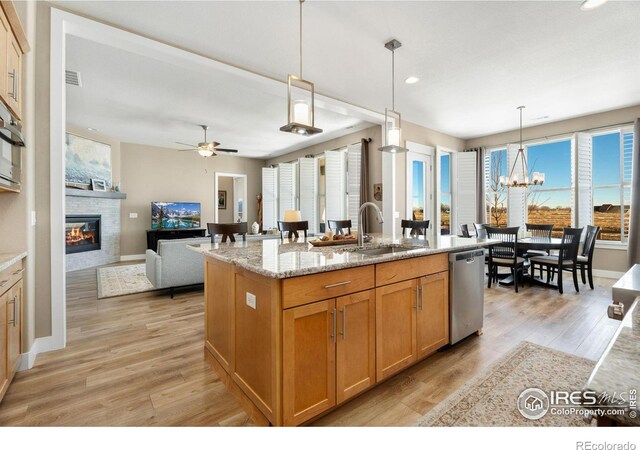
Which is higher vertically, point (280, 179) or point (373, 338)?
point (280, 179)

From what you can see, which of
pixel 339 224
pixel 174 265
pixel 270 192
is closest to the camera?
pixel 174 265

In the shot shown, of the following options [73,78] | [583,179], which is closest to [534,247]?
[583,179]

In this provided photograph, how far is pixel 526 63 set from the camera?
3496 mm

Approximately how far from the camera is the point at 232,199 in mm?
11141

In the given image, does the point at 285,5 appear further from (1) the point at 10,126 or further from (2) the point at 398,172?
(2) the point at 398,172

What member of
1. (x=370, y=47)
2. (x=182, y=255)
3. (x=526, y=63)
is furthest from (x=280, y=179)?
(x=526, y=63)

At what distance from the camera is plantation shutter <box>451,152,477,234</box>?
6.82m

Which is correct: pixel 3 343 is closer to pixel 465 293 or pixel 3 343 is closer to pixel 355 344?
pixel 355 344

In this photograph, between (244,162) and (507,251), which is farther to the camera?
(244,162)

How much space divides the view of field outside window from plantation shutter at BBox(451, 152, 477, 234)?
21 cm

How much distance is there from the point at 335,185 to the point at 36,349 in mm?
5678

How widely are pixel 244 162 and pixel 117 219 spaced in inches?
153

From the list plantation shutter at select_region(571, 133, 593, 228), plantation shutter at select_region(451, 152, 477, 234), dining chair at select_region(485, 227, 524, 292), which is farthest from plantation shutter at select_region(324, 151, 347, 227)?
plantation shutter at select_region(571, 133, 593, 228)

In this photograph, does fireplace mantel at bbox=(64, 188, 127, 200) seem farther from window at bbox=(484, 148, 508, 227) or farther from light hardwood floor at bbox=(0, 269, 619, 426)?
window at bbox=(484, 148, 508, 227)
